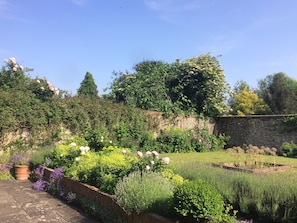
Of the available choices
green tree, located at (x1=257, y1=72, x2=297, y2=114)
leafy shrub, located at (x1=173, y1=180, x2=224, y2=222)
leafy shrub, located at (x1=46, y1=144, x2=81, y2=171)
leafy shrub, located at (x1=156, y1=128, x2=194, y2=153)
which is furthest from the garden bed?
green tree, located at (x1=257, y1=72, x2=297, y2=114)

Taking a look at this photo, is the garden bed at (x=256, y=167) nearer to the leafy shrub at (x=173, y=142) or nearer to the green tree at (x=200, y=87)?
the leafy shrub at (x=173, y=142)

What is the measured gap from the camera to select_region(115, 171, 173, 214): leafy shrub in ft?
13.0

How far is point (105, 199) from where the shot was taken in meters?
4.94

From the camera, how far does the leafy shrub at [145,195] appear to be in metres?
3.95

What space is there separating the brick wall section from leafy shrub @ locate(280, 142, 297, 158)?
2.41 feet

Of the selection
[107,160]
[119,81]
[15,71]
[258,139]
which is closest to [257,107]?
[258,139]

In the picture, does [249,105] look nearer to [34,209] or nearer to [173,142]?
[173,142]

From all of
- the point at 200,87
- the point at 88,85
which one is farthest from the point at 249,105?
the point at 88,85

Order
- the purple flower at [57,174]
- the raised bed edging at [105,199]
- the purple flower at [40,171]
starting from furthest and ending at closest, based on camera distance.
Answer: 1. the purple flower at [40,171]
2. the purple flower at [57,174]
3. the raised bed edging at [105,199]

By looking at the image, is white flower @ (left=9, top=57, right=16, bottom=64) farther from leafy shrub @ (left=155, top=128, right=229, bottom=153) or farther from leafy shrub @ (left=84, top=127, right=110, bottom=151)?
leafy shrub @ (left=155, top=128, right=229, bottom=153)

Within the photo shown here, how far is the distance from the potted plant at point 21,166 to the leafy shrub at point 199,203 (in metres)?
7.00

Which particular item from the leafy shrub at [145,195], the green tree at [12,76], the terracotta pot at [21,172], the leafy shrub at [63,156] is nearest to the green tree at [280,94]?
the green tree at [12,76]

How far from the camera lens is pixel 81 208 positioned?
5.66m

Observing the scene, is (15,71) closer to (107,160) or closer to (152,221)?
(107,160)
